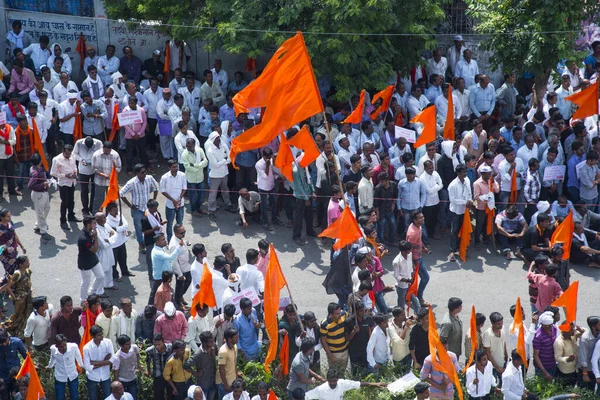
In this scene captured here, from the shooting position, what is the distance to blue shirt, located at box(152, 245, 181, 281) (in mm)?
16500

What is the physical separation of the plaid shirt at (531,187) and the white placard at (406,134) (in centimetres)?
210

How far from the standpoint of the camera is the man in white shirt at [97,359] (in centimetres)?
1452

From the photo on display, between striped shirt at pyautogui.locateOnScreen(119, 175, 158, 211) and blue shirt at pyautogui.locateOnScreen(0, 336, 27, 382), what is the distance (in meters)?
4.09

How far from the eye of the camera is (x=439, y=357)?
14297 millimetres

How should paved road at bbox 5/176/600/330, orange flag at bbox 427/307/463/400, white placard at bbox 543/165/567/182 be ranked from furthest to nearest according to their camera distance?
white placard at bbox 543/165/567/182
paved road at bbox 5/176/600/330
orange flag at bbox 427/307/463/400

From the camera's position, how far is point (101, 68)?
72.6 ft

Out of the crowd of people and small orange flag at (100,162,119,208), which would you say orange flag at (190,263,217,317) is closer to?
the crowd of people

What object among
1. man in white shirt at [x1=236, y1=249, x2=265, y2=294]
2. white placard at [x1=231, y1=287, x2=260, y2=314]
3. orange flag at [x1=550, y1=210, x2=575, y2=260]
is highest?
orange flag at [x1=550, y1=210, x2=575, y2=260]

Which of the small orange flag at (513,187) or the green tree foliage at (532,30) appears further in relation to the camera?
the green tree foliage at (532,30)

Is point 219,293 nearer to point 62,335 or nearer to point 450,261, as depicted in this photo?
point 62,335

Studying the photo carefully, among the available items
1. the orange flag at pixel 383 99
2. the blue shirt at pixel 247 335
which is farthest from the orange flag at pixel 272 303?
the orange flag at pixel 383 99

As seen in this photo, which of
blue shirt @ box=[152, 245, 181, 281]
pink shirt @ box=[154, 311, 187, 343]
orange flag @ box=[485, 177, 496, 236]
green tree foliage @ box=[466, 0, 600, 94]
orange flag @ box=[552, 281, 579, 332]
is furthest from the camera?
green tree foliage @ box=[466, 0, 600, 94]

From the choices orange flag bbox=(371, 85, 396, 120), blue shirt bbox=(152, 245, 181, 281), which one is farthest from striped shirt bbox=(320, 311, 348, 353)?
orange flag bbox=(371, 85, 396, 120)

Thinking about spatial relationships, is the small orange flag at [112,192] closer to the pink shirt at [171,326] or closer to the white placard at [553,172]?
the pink shirt at [171,326]
